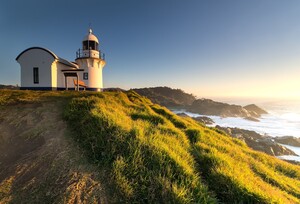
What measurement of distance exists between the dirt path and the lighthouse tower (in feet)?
64.4

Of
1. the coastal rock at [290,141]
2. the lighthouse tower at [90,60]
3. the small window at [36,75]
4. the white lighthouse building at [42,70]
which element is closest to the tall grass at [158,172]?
the white lighthouse building at [42,70]

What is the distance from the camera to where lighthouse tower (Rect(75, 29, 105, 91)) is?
76.0 feet

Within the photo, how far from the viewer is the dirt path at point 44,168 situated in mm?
2697

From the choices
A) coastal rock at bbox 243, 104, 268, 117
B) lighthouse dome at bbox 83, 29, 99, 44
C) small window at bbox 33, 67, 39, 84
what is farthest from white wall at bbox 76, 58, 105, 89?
coastal rock at bbox 243, 104, 268, 117

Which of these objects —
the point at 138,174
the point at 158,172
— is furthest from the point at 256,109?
the point at 138,174

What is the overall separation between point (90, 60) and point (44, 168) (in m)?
22.5

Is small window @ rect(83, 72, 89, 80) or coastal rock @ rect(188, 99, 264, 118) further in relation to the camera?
coastal rock @ rect(188, 99, 264, 118)

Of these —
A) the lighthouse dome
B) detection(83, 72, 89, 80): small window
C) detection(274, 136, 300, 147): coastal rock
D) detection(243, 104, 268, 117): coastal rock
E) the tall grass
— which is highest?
the lighthouse dome

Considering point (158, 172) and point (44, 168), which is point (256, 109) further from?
point (44, 168)

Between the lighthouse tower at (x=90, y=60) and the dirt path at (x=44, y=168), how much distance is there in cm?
1964

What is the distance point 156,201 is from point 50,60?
65.8 feet

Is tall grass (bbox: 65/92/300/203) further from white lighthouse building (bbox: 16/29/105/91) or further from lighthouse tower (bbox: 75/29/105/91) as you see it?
lighthouse tower (bbox: 75/29/105/91)

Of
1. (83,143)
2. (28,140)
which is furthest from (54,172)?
(28,140)

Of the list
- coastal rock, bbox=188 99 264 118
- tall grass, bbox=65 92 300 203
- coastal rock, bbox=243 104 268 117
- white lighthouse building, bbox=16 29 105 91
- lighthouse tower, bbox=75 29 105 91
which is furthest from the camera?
coastal rock, bbox=243 104 268 117
